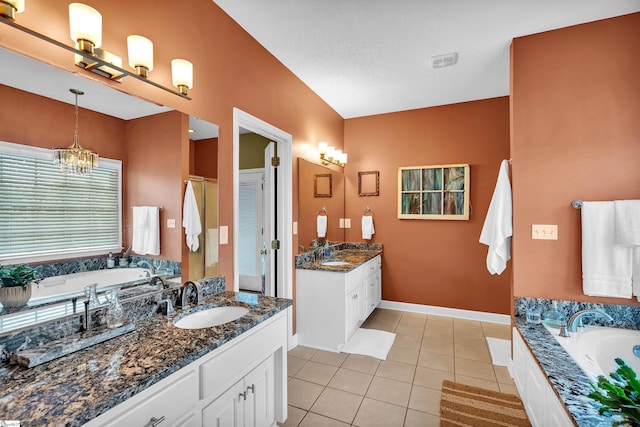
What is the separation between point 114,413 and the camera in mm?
863

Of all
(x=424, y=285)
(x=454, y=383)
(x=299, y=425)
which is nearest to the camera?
(x=299, y=425)

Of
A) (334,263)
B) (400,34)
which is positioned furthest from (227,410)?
(400,34)

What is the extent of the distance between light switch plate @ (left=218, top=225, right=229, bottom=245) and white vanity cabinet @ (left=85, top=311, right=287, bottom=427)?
70cm

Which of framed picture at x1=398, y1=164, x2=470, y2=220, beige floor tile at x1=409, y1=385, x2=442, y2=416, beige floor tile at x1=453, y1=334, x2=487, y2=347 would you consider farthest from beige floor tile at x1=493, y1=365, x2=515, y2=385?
framed picture at x1=398, y1=164, x2=470, y2=220

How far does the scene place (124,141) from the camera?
1.47 metres

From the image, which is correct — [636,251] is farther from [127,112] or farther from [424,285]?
[127,112]

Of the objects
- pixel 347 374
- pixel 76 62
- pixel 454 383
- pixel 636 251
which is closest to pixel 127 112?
pixel 76 62

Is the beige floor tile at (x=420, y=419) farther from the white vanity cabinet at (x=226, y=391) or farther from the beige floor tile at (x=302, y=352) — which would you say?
the beige floor tile at (x=302, y=352)

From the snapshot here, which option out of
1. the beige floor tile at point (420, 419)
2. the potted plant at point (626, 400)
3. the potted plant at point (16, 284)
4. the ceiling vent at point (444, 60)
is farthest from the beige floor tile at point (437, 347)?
the potted plant at point (16, 284)

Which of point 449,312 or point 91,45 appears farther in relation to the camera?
point 449,312

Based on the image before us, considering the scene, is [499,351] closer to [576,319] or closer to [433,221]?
[576,319]

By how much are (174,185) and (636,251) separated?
3.00 metres

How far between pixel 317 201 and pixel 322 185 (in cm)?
23

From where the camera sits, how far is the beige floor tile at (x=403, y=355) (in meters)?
2.72
